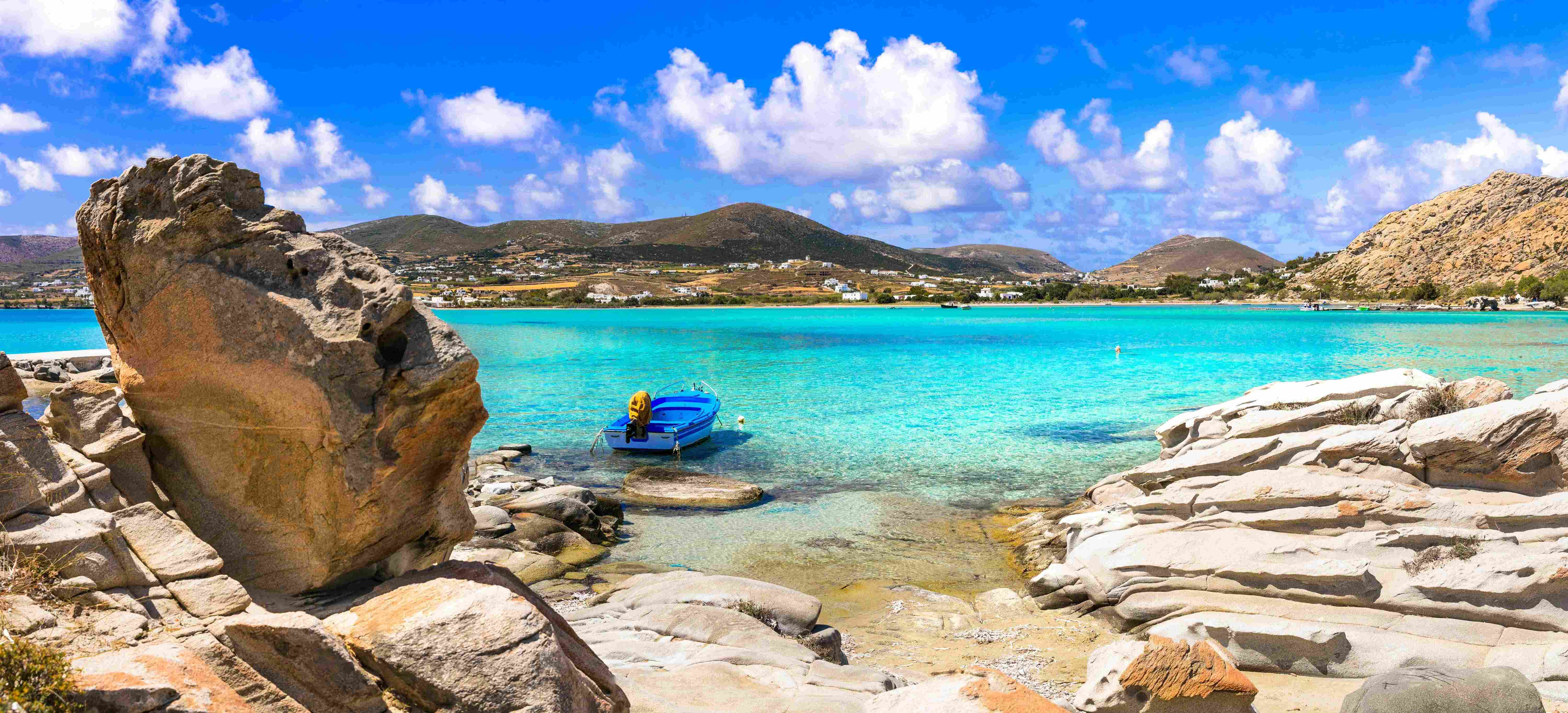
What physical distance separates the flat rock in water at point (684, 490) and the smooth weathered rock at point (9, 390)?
13400mm

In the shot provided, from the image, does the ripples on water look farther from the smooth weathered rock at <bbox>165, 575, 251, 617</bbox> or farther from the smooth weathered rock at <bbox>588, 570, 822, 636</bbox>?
the smooth weathered rock at <bbox>165, 575, 251, 617</bbox>

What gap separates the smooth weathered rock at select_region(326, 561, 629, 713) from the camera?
5176 mm

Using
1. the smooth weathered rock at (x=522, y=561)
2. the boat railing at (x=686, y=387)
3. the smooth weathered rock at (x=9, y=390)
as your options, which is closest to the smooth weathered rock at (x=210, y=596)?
the smooth weathered rock at (x=9, y=390)

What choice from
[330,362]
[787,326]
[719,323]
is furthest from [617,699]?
[719,323]

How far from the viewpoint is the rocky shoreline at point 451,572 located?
201 inches

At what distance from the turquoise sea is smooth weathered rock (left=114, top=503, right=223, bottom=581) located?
31.6 feet

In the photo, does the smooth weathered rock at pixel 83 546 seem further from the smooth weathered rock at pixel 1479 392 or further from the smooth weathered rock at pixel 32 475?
the smooth weathered rock at pixel 1479 392

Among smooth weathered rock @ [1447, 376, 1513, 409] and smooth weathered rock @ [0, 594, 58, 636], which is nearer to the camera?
smooth weathered rock @ [0, 594, 58, 636]

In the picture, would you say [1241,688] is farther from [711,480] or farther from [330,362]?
[711,480]

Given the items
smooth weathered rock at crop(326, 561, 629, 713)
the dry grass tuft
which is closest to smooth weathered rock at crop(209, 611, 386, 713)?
smooth weathered rock at crop(326, 561, 629, 713)

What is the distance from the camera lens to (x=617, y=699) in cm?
618

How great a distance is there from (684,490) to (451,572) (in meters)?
13.0

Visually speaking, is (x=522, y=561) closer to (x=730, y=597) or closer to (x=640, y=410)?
(x=730, y=597)

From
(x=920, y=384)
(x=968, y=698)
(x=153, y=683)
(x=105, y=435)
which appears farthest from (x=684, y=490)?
(x=920, y=384)
